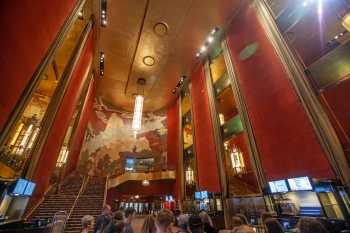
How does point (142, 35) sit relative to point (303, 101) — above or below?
above

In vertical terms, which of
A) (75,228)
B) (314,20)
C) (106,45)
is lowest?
(75,228)

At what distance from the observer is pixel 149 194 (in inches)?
571

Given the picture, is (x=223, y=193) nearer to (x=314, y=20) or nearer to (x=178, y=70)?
(x=314, y=20)

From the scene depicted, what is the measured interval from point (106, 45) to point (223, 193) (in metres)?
11.6

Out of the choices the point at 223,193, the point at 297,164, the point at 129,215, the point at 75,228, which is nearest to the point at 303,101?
the point at 297,164

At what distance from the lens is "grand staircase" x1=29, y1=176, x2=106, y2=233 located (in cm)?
818

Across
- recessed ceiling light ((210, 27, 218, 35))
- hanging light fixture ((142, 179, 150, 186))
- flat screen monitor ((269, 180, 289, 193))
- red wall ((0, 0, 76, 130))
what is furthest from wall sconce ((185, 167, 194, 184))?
red wall ((0, 0, 76, 130))

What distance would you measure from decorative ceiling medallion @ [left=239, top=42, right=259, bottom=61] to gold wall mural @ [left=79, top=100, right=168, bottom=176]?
37.9ft

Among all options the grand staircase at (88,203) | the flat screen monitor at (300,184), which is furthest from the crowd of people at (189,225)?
the grand staircase at (88,203)

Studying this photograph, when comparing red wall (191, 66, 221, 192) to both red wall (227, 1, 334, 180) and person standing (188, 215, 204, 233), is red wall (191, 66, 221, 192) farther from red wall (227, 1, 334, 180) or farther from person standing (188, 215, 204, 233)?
person standing (188, 215, 204, 233)

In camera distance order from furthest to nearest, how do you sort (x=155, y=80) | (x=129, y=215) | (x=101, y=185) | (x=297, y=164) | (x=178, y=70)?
1. (x=155, y=80)
2. (x=178, y=70)
3. (x=101, y=185)
4. (x=297, y=164)
5. (x=129, y=215)

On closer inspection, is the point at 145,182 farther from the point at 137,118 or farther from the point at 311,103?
the point at 311,103

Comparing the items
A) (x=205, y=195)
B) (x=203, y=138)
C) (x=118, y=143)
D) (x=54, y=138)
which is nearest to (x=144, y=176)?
(x=118, y=143)

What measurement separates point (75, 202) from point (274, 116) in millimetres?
10884
